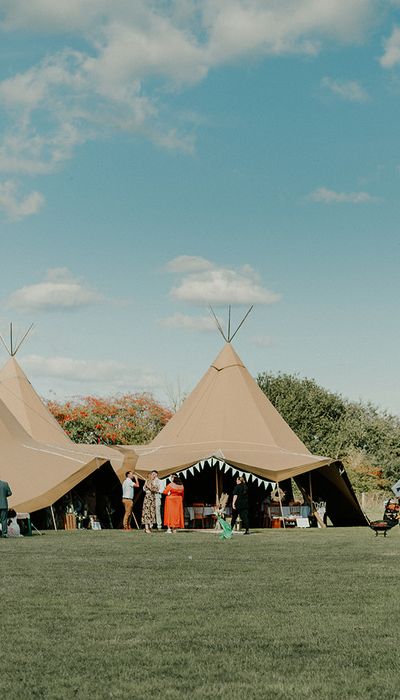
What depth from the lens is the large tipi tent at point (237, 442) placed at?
27797mm

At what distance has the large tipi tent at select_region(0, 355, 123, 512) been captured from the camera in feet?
89.2

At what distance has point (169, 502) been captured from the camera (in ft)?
80.5

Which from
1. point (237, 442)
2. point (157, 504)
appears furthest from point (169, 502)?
point (237, 442)

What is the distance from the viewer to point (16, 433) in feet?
96.9

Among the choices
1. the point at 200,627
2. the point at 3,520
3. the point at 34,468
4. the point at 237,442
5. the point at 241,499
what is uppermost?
the point at 237,442

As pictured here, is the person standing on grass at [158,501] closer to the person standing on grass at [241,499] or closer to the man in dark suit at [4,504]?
the person standing on grass at [241,499]

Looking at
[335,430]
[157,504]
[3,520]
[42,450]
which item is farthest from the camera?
[335,430]

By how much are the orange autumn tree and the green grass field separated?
40.6m

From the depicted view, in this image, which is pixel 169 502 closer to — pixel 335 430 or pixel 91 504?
pixel 91 504

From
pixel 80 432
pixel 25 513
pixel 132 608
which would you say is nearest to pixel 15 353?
pixel 25 513

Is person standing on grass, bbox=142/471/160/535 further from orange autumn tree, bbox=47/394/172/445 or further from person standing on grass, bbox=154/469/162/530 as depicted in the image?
orange autumn tree, bbox=47/394/172/445

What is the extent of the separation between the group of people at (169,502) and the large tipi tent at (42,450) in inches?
63.5

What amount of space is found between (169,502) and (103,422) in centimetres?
3215

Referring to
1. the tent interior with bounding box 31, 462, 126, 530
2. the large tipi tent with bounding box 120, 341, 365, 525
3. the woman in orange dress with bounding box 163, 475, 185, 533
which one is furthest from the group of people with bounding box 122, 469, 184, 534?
the tent interior with bounding box 31, 462, 126, 530
